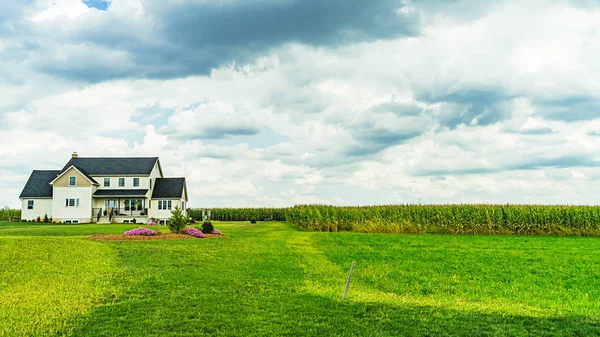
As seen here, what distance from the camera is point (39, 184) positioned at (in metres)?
53.0

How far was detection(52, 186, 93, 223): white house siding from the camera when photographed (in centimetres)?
4984

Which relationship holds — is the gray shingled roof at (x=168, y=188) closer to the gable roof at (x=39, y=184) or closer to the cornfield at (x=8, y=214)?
the gable roof at (x=39, y=184)

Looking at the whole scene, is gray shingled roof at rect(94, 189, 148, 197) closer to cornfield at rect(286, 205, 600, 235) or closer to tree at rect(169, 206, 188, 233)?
tree at rect(169, 206, 188, 233)

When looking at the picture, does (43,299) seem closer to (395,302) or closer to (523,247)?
(395,302)

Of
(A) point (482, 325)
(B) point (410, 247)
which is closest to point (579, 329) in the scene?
(A) point (482, 325)

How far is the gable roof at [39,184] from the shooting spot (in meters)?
51.7

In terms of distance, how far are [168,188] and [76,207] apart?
9.52 metres

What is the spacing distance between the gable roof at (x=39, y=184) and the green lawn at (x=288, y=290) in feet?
110

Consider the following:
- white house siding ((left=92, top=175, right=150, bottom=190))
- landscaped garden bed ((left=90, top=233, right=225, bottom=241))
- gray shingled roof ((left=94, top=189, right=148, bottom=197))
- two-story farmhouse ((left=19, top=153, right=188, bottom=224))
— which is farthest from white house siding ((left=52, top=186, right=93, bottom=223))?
landscaped garden bed ((left=90, top=233, right=225, bottom=241))

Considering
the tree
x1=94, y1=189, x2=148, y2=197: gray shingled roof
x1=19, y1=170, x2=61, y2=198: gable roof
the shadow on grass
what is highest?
x1=19, y1=170, x2=61, y2=198: gable roof

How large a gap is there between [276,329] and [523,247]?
19924mm

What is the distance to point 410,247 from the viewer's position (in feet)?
80.3

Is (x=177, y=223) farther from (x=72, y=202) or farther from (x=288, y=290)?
(x=72, y=202)

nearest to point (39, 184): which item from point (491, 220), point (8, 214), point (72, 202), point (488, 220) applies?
point (72, 202)
